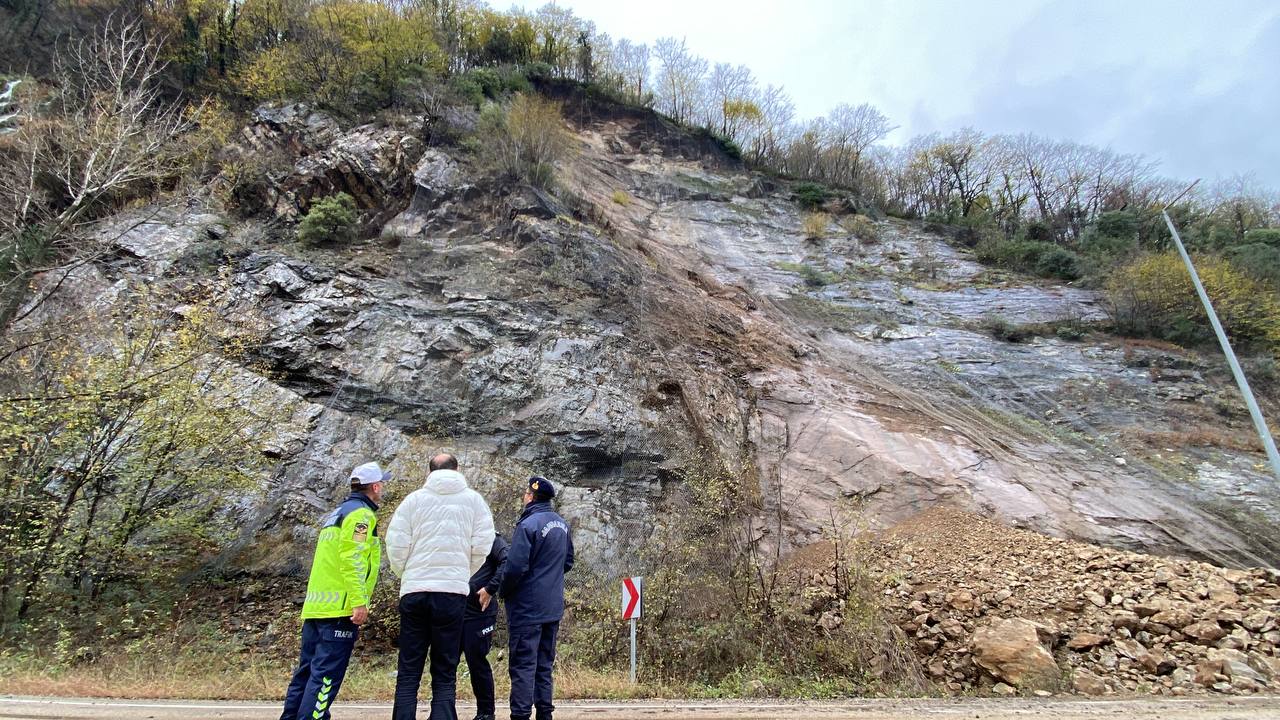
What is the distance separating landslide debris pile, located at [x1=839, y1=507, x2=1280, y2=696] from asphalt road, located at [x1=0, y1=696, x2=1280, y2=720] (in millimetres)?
1040

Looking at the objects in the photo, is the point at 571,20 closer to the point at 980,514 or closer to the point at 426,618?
the point at 980,514

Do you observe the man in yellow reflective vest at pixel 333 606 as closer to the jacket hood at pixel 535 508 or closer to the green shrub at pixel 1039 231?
the jacket hood at pixel 535 508

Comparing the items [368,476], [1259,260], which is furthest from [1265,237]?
[368,476]

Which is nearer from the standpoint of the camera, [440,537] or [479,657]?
[440,537]

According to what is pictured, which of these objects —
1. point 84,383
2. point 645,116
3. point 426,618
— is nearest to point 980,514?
point 426,618

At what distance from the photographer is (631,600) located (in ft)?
21.5

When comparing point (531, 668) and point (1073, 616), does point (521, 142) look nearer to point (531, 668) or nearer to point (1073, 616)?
point (531, 668)

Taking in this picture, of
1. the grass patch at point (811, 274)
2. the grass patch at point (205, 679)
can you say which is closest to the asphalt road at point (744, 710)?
the grass patch at point (205, 679)

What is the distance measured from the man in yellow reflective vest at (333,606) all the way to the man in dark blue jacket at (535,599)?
37.4 inches

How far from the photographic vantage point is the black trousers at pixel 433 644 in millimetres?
3346

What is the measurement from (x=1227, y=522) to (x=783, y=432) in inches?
341

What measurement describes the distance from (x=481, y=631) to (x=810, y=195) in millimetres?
27038

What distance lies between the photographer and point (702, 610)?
737 centimetres

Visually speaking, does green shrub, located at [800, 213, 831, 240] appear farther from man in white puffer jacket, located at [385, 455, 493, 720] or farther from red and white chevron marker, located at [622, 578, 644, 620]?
man in white puffer jacket, located at [385, 455, 493, 720]
